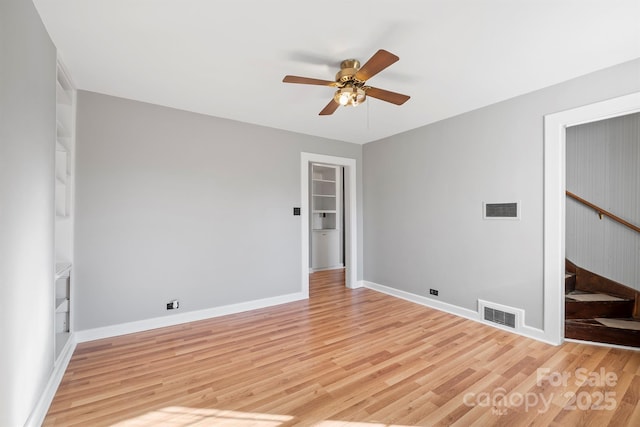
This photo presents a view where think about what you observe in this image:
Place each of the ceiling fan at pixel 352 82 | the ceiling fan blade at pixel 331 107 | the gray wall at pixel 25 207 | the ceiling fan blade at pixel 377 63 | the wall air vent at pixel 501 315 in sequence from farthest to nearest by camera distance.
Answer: the wall air vent at pixel 501 315 → the ceiling fan blade at pixel 331 107 → the ceiling fan at pixel 352 82 → the ceiling fan blade at pixel 377 63 → the gray wall at pixel 25 207

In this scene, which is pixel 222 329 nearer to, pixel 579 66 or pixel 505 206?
pixel 505 206

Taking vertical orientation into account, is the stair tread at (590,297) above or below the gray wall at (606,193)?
below

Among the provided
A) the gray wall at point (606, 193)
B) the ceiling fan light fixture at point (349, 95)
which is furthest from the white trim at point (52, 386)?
the gray wall at point (606, 193)

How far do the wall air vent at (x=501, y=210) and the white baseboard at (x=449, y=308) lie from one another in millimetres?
1150

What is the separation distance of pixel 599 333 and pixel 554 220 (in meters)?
1.17

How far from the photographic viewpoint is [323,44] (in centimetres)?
200

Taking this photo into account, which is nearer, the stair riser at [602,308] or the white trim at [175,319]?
the white trim at [175,319]

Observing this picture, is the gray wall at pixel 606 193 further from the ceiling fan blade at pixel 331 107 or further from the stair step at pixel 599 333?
the ceiling fan blade at pixel 331 107

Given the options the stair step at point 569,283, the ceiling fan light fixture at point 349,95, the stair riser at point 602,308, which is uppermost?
the ceiling fan light fixture at point 349,95

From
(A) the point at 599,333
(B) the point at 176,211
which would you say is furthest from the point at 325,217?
(A) the point at 599,333

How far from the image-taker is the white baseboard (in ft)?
8.90

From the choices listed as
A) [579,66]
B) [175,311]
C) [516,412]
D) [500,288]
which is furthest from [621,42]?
[175,311]

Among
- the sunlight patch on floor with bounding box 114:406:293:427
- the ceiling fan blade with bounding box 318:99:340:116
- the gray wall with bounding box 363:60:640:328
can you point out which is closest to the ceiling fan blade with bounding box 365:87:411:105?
the ceiling fan blade with bounding box 318:99:340:116

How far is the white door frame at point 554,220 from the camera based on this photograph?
2.56 m
